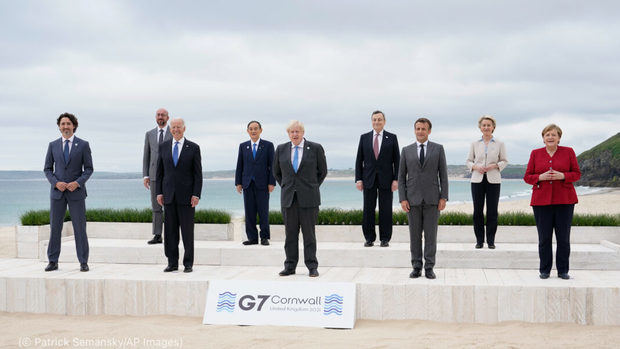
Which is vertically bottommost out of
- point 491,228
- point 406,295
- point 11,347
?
point 11,347

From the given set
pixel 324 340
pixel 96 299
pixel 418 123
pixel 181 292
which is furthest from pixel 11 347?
pixel 418 123

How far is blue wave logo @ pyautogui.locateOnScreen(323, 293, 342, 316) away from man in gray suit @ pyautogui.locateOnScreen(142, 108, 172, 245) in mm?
3469

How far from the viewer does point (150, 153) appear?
7.99 m

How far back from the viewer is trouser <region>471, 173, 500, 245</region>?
700 cm

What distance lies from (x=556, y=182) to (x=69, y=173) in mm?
5612

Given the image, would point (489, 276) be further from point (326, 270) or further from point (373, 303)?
point (326, 270)

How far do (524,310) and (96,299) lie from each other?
15.1 feet

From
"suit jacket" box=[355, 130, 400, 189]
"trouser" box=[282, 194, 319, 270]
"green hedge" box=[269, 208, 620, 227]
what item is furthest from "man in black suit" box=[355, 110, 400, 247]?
"trouser" box=[282, 194, 319, 270]

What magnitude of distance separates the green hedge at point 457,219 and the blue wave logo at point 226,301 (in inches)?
111

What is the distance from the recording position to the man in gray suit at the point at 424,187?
229 inches

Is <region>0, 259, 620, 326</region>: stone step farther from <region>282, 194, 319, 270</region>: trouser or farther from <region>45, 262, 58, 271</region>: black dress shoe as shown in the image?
<region>282, 194, 319, 270</region>: trouser

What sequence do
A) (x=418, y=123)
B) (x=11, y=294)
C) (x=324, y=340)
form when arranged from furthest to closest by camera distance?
(x=11, y=294) → (x=418, y=123) → (x=324, y=340)

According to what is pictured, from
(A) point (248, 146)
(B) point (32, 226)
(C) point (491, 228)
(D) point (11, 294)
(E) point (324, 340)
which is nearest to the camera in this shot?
(E) point (324, 340)

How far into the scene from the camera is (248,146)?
7.66m
